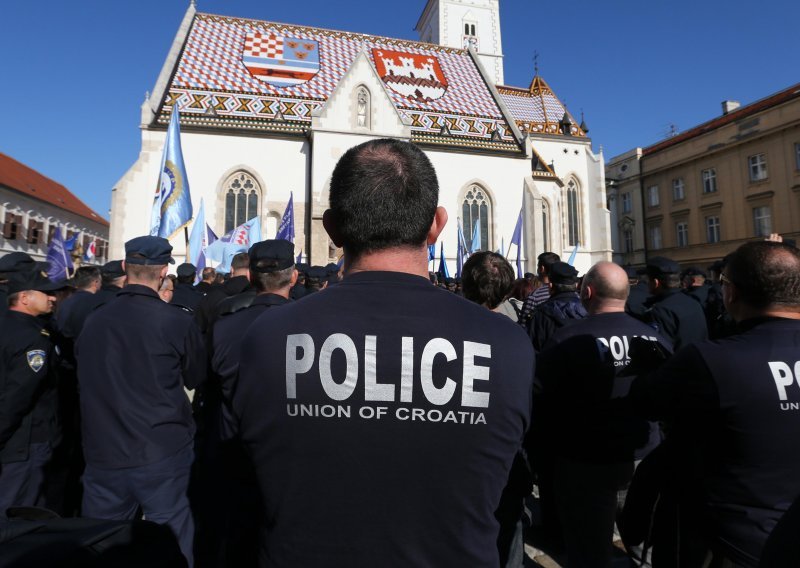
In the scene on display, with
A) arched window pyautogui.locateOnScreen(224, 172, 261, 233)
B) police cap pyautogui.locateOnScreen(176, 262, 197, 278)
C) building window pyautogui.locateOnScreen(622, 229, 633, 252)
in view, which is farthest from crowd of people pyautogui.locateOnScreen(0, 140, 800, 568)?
building window pyautogui.locateOnScreen(622, 229, 633, 252)

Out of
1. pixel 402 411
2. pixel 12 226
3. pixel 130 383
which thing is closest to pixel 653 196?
pixel 130 383

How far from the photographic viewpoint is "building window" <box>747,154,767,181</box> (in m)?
26.8

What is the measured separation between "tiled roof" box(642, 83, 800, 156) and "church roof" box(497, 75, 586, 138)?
678 cm

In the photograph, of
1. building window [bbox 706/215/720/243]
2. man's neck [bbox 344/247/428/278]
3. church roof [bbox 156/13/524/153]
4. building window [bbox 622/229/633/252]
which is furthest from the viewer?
building window [bbox 622/229/633/252]

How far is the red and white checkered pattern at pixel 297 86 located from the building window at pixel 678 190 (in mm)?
15973

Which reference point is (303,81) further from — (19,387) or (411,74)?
(19,387)

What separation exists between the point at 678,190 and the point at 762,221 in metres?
6.45

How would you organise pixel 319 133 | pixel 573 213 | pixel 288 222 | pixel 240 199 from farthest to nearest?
pixel 573 213 < pixel 319 133 < pixel 240 199 < pixel 288 222

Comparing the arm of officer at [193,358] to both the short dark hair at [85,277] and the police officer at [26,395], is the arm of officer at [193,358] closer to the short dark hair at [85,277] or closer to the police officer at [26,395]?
the police officer at [26,395]

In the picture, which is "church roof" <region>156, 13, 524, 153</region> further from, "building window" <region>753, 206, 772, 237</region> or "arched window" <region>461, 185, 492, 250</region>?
"building window" <region>753, 206, 772, 237</region>

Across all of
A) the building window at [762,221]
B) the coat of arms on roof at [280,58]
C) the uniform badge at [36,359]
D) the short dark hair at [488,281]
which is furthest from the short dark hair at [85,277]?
the building window at [762,221]

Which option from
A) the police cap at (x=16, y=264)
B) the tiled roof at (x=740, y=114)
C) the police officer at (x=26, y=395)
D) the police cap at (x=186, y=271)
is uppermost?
the tiled roof at (x=740, y=114)

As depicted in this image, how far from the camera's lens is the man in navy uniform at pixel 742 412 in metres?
1.63

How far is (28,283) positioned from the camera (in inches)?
121
